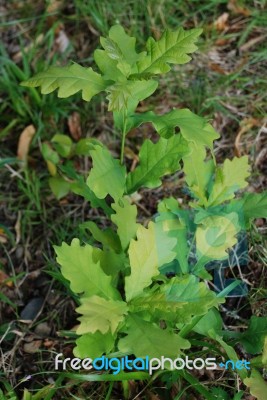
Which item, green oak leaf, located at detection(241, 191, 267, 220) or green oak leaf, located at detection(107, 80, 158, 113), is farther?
green oak leaf, located at detection(241, 191, 267, 220)

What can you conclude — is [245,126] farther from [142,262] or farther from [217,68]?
[142,262]

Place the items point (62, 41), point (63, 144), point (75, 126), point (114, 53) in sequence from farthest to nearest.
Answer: point (62, 41), point (75, 126), point (63, 144), point (114, 53)

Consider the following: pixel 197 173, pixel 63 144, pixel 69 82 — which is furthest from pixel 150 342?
pixel 63 144

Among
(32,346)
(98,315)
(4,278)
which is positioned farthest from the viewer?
(4,278)

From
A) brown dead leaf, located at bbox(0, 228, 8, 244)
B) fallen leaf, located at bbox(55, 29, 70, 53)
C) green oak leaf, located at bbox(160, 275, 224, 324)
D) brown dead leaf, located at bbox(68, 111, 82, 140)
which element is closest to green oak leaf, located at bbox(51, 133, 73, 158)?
brown dead leaf, located at bbox(68, 111, 82, 140)

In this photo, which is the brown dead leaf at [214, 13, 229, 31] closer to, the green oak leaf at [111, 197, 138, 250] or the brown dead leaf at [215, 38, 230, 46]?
the brown dead leaf at [215, 38, 230, 46]

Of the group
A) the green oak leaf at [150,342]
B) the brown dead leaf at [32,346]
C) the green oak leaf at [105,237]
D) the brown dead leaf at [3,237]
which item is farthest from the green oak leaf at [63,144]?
the green oak leaf at [150,342]

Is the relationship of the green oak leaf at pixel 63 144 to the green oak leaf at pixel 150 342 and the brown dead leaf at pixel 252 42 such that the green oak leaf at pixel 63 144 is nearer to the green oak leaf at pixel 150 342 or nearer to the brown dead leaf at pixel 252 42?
the brown dead leaf at pixel 252 42
